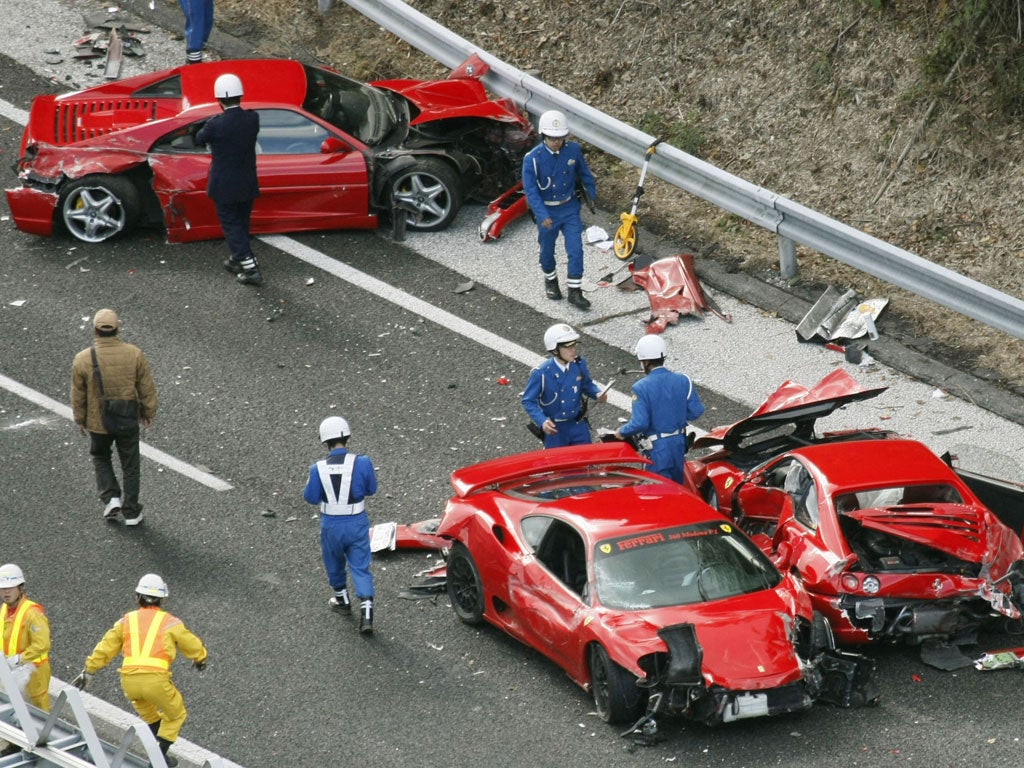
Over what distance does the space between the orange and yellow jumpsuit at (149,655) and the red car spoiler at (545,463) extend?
2.70 metres

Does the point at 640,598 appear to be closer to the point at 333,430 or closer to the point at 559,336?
the point at 333,430

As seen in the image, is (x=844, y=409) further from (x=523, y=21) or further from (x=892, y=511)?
(x=523, y=21)

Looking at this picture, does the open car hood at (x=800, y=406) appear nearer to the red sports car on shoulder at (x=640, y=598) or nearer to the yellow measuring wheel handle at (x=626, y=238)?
the red sports car on shoulder at (x=640, y=598)

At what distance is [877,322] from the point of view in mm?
14289

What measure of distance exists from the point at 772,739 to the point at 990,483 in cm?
277

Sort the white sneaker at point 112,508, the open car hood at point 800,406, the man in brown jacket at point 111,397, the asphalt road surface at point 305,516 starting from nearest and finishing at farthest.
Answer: the asphalt road surface at point 305,516 < the open car hood at point 800,406 < the man in brown jacket at point 111,397 < the white sneaker at point 112,508

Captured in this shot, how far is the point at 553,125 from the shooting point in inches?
565

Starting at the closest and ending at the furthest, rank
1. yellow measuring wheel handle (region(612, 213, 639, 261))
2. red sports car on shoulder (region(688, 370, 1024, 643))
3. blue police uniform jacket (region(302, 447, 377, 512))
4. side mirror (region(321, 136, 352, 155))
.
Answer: red sports car on shoulder (region(688, 370, 1024, 643)), blue police uniform jacket (region(302, 447, 377, 512)), yellow measuring wheel handle (region(612, 213, 639, 261)), side mirror (region(321, 136, 352, 155))

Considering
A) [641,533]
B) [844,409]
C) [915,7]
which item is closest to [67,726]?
[641,533]

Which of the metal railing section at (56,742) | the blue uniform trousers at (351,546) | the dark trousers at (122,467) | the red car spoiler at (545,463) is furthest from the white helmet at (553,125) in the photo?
the metal railing section at (56,742)

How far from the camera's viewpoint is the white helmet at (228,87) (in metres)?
14.3

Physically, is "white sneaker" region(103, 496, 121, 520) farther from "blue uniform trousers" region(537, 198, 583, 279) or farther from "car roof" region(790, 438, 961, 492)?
"car roof" region(790, 438, 961, 492)

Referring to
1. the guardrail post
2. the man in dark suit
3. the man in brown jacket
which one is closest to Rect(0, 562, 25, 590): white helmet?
the man in brown jacket

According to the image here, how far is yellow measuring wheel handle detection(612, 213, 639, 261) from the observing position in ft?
49.1
